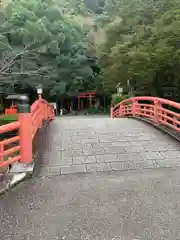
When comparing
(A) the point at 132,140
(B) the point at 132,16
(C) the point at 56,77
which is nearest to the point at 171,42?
(B) the point at 132,16

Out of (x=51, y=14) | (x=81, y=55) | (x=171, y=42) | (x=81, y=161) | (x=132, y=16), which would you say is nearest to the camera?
(x=81, y=161)

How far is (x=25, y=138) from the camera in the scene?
442cm

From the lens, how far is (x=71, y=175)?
4.29 m

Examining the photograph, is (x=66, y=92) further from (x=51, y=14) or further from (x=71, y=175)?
(x=71, y=175)

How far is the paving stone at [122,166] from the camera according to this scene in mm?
4557

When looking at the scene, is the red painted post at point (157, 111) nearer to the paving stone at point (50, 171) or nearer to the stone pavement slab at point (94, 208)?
the stone pavement slab at point (94, 208)

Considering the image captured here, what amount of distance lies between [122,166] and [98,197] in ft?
4.28

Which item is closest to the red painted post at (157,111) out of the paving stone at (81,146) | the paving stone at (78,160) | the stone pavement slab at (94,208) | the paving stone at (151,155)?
the paving stone at (151,155)

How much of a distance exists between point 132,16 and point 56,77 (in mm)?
9637

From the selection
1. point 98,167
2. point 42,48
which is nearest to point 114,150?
point 98,167

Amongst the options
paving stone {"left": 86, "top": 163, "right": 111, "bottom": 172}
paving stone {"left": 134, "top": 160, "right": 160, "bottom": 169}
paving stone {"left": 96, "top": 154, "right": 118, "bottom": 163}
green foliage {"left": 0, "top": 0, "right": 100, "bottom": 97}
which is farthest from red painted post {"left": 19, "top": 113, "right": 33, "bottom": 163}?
green foliage {"left": 0, "top": 0, "right": 100, "bottom": 97}

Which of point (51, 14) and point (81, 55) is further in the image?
point (81, 55)

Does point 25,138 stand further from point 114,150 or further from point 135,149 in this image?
point 135,149

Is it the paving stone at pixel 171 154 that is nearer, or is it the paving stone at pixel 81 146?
the paving stone at pixel 171 154
